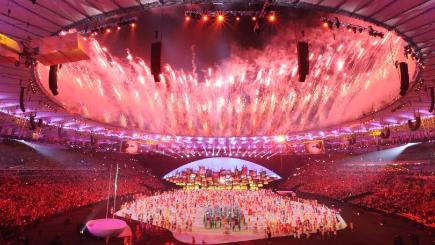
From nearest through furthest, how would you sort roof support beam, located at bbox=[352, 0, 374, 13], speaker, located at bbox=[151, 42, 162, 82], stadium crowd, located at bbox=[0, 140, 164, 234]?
speaker, located at bbox=[151, 42, 162, 82] < roof support beam, located at bbox=[352, 0, 374, 13] < stadium crowd, located at bbox=[0, 140, 164, 234]

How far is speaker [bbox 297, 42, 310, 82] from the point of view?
9711 millimetres

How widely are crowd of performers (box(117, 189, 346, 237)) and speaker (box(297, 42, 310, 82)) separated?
12.6m

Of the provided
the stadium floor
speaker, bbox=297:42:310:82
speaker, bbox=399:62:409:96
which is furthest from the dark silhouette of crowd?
speaker, bbox=297:42:310:82

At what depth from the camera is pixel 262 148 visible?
48.4m

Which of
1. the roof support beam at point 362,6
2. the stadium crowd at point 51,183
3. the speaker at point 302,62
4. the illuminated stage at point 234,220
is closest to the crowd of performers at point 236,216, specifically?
the illuminated stage at point 234,220

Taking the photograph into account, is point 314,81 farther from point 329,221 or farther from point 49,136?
point 49,136

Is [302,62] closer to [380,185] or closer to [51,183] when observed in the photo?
[380,185]

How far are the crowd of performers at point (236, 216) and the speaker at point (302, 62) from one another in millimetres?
12594

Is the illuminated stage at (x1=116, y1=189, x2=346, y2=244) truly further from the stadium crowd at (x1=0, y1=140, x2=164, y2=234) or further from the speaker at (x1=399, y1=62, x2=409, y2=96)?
the speaker at (x1=399, y1=62, x2=409, y2=96)

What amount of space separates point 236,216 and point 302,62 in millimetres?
17693

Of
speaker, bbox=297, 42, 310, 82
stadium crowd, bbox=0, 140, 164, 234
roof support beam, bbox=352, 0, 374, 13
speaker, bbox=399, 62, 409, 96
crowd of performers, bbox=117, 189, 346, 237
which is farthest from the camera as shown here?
crowd of performers, bbox=117, 189, 346, 237

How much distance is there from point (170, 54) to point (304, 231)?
15.5 meters

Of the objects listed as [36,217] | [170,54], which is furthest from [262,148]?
[36,217]

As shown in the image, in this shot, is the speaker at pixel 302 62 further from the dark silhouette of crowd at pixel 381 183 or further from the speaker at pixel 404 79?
the dark silhouette of crowd at pixel 381 183
